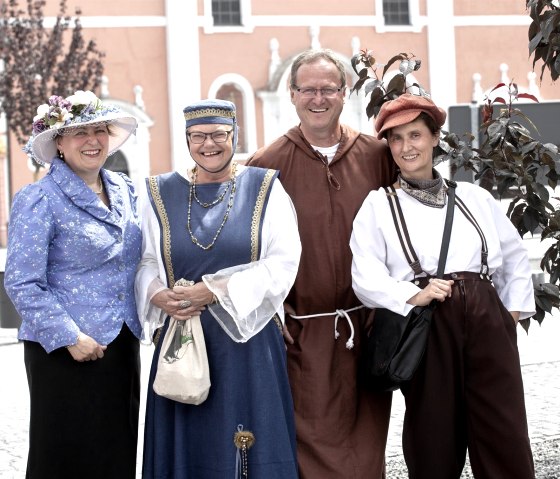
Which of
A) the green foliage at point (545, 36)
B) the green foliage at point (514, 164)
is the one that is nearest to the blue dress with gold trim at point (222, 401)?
the green foliage at point (514, 164)

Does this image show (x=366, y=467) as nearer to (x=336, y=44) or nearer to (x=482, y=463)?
(x=482, y=463)

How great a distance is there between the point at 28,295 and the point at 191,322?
647 mm

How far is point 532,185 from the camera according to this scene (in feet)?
17.2

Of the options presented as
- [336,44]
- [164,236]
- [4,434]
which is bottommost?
[4,434]

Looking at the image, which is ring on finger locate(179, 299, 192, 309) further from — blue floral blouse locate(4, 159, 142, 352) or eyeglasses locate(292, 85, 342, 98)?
eyeglasses locate(292, 85, 342, 98)

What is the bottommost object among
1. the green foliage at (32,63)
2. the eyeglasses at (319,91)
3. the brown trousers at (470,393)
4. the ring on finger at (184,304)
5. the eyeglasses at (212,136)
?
the brown trousers at (470,393)

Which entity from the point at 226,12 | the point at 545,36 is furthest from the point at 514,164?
the point at 226,12

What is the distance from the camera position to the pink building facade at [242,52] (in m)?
27.8

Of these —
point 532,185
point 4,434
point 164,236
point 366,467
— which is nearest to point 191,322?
point 164,236

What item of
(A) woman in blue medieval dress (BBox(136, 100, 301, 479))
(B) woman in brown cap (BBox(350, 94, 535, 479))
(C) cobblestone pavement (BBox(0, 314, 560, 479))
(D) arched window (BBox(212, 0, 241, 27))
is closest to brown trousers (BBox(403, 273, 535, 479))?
(B) woman in brown cap (BBox(350, 94, 535, 479))

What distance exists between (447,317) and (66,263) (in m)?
1.50

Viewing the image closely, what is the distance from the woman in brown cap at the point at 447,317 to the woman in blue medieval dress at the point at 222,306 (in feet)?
1.27

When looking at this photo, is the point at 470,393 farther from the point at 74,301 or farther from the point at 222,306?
the point at 74,301

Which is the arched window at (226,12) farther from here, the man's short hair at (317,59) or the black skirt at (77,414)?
the black skirt at (77,414)
